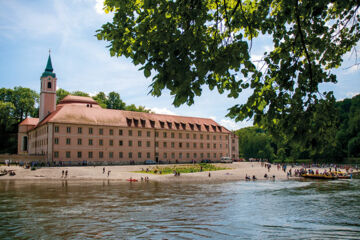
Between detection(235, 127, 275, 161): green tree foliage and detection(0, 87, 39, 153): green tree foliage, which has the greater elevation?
detection(0, 87, 39, 153): green tree foliage

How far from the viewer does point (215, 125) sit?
3696 inches

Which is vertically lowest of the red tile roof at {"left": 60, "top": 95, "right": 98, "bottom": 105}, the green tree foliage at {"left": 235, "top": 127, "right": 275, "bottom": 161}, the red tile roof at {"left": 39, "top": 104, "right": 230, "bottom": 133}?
the green tree foliage at {"left": 235, "top": 127, "right": 275, "bottom": 161}

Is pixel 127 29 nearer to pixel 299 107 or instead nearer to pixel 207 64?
pixel 207 64

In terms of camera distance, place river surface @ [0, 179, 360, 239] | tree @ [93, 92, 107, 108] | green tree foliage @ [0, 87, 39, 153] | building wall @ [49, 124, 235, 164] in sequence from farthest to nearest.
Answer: tree @ [93, 92, 107, 108] < green tree foliage @ [0, 87, 39, 153] < building wall @ [49, 124, 235, 164] < river surface @ [0, 179, 360, 239]

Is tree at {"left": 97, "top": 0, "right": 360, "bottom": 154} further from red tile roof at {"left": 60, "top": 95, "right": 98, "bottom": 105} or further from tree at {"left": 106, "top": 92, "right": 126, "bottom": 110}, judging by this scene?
tree at {"left": 106, "top": 92, "right": 126, "bottom": 110}

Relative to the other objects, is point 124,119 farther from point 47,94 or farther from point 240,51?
point 240,51

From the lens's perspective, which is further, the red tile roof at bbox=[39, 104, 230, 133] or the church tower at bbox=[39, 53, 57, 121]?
the church tower at bbox=[39, 53, 57, 121]

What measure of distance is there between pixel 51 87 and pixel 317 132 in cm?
7376

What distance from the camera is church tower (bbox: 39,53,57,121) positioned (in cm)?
7122

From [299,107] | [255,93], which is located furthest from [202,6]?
[299,107]

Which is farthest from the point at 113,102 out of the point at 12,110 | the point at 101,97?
the point at 12,110

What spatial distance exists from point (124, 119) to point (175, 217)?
57547mm

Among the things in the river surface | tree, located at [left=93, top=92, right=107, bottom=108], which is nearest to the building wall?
tree, located at [left=93, top=92, right=107, bottom=108]

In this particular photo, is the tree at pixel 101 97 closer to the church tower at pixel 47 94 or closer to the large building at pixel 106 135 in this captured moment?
the large building at pixel 106 135
